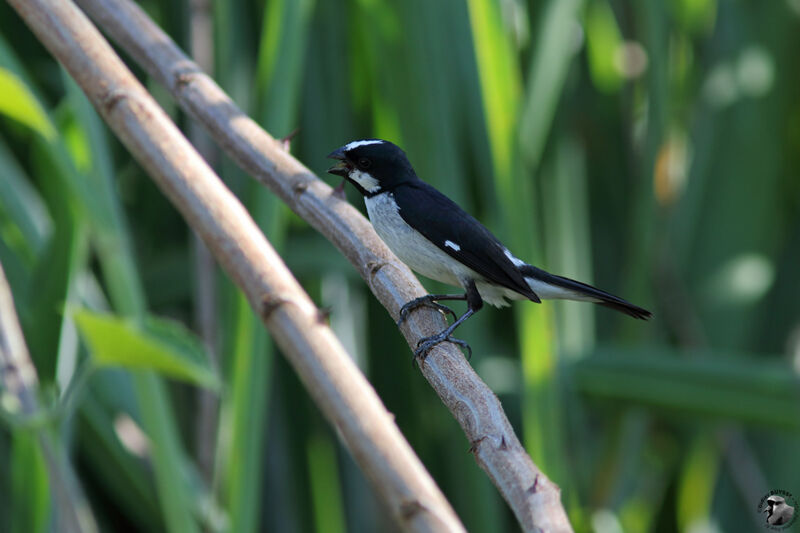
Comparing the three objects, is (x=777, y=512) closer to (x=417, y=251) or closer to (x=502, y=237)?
(x=502, y=237)

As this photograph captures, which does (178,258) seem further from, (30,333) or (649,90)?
(649,90)

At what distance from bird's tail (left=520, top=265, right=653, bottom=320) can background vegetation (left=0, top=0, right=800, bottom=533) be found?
19 cm

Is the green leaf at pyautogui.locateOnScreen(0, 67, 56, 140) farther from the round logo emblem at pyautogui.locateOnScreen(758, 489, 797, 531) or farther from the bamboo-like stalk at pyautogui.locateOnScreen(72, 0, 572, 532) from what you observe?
the round logo emblem at pyautogui.locateOnScreen(758, 489, 797, 531)

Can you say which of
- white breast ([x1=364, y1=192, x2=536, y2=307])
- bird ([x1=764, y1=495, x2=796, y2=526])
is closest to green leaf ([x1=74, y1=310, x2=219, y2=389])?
white breast ([x1=364, y1=192, x2=536, y2=307])

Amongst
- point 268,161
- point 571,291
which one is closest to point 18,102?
point 268,161

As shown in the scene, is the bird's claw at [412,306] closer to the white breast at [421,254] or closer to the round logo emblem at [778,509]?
the white breast at [421,254]

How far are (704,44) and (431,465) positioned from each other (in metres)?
1.37

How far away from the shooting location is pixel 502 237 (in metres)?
1.60

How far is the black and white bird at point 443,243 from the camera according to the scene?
4.25 feet

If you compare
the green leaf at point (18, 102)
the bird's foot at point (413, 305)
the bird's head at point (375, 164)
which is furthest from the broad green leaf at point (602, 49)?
the green leaf at point (18, 102)

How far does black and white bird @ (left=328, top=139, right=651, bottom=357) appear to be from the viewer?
129 cm

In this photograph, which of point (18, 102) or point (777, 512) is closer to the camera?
point (18, 102)

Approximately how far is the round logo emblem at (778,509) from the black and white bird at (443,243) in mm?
575

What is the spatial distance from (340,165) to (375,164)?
0.06 meters
